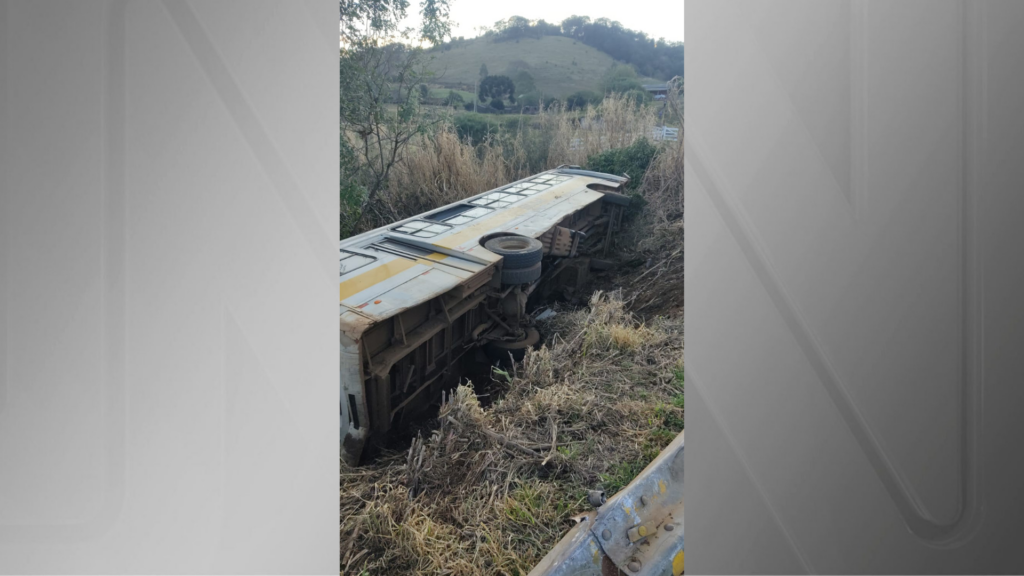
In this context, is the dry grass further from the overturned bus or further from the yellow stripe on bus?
the yellow stripe on bus

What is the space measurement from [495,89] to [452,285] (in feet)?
10.8

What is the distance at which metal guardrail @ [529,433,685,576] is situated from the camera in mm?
1119

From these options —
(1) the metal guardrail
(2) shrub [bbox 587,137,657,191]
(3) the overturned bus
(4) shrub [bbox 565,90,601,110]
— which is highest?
(4) shrub [bbox 565,90,601,110]

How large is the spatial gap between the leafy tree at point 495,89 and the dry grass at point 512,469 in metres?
3.23

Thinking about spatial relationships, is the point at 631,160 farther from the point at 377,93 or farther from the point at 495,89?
the point at 495,89

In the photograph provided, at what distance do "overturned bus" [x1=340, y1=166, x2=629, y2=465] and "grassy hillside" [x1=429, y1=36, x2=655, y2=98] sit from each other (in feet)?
7.10

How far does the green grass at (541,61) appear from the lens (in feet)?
17.3

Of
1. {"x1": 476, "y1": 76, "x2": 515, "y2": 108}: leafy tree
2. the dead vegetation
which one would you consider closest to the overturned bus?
the dead vegetation
